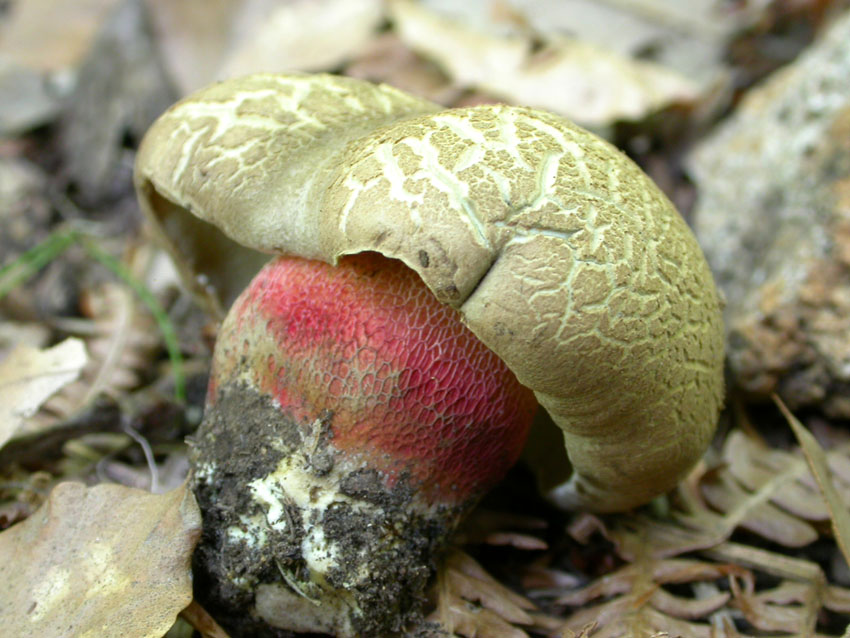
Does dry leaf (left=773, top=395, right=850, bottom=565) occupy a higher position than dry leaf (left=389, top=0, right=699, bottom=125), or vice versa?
dry leaf (left=389, top=0, right=699, bottom=125)

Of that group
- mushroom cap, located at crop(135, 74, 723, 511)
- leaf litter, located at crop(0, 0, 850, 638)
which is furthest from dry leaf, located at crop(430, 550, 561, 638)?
mushroom cap, located at crop(135, 74, 723, 511)

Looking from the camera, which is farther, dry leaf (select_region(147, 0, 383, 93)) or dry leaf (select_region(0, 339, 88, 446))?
dry leaf (select_region(147, 0, 383, 93))

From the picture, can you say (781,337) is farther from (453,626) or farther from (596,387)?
(453,626)

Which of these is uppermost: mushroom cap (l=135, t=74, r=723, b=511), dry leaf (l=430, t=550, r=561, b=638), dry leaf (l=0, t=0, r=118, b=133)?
mushroom cap (l=135, t=74, r=723, b=511)

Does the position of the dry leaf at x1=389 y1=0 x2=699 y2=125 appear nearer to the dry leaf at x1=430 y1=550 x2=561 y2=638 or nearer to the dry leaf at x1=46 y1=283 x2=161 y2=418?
the dry leaf at x1=46 y1=283 x2=161 y2=418

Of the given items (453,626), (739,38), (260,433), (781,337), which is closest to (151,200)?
(260,433)

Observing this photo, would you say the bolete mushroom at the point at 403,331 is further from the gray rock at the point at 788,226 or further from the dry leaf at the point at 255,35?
the dry leaf at the point at 255,35

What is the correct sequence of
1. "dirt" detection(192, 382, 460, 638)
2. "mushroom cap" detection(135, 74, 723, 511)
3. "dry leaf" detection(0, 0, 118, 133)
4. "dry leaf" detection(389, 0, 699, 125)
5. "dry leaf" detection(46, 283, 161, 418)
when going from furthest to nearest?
"dry leaf" detection(0, 0, 118, 133) < "dry leaf" detection(389, 0, 699, 125) < "dry leaf" detection(46, 283, 161, 418) < "dirt" detection(192, 382, 460, 638) < "mushroom cap" detection(135, 74, 723, 511)
